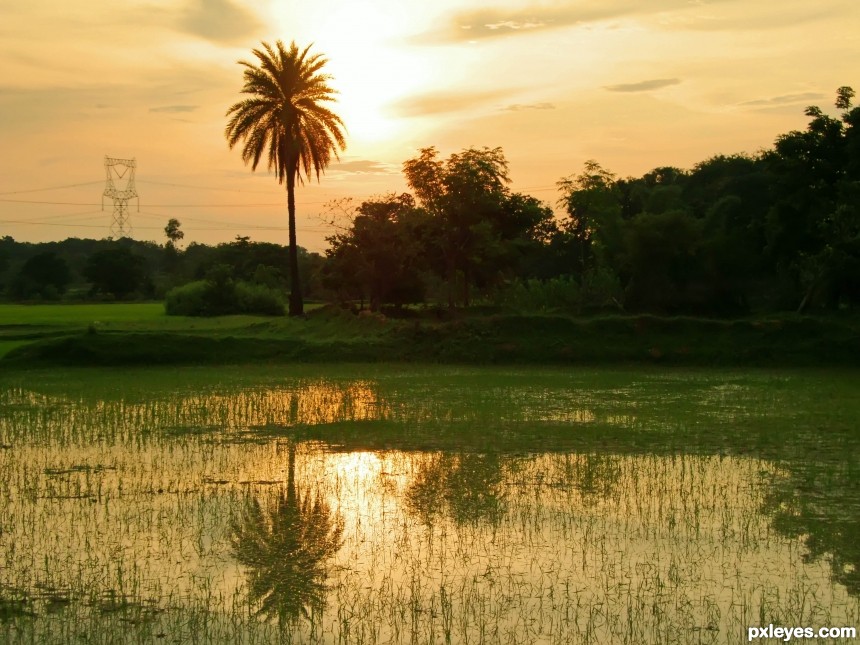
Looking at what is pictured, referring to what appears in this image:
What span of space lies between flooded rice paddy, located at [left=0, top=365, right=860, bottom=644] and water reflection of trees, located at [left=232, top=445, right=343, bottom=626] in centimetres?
3

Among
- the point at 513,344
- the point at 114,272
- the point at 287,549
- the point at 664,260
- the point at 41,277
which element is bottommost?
the point at 287,549

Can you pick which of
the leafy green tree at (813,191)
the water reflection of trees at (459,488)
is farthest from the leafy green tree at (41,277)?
the water reflection of trees at (459,488)

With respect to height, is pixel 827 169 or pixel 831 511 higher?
pixel 827 169

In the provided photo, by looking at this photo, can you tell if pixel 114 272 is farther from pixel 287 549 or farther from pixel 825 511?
pixel 825 511

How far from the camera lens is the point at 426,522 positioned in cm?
940

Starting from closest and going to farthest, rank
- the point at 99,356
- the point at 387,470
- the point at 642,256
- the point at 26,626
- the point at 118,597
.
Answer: the point at 26,626, the point at 118,597, the point at 387,470, the point at 99,356, the point at 642,256

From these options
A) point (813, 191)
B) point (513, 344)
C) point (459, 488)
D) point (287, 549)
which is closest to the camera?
point (287, 549)

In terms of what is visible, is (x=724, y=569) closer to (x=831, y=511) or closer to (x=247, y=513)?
(x=831, y=511)

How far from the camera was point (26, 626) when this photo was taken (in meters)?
6.61

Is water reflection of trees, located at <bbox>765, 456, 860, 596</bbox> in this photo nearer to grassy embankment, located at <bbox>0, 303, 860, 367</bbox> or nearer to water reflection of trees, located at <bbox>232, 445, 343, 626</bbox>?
water reflection of trees, located at <bbox>232, 445, 343, 626</bbox>

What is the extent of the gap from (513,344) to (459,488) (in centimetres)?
1773

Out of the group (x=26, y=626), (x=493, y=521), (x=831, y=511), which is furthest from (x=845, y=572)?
(x=26, y=626)

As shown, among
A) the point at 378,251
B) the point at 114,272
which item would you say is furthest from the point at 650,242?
the point at 114,272

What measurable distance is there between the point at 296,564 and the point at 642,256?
31768mm
